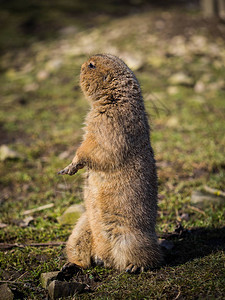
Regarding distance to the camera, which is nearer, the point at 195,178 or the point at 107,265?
the point at 107,265

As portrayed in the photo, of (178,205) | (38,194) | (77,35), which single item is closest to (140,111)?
(178,205)

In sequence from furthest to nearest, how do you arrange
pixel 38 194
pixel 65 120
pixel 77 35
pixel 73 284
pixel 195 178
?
pixel 77 35, pixel 65 120, pixel 195 178, pixel 38 194, pixel 73 284

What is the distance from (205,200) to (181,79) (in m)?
5.85

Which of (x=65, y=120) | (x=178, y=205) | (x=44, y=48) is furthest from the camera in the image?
(x=44, y=48)

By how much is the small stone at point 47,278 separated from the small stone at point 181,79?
7816 mm

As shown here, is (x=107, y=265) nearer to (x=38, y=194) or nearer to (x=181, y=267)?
(x=181, y=267)

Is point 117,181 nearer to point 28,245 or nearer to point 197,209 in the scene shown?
point 28,245

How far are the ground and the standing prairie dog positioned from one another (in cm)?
22

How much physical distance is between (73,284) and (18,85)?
8346 mm

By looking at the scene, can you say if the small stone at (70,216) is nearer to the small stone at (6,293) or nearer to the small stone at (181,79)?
the small stone at (6,293)

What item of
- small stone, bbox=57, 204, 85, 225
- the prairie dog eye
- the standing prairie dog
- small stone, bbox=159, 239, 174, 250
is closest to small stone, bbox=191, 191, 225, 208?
small stone, bbox=159, 239, 174, 250

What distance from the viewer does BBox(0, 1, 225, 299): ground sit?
3.13m

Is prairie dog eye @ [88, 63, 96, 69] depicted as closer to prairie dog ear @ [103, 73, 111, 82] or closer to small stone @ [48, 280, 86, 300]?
prairie dog ear @ [103, 73, 111, 82]

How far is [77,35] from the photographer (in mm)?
Answer: 13547
